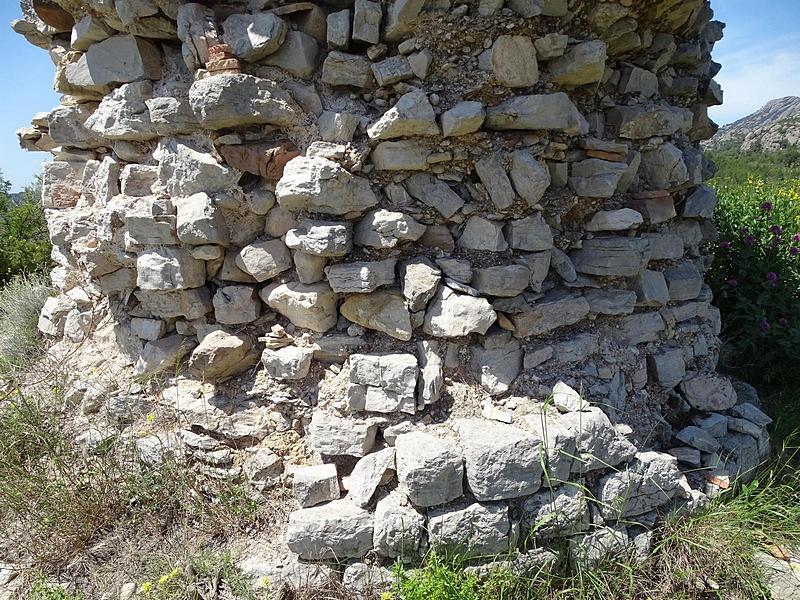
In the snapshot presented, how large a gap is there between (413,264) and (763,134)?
1950 inches

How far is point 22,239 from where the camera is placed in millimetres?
6559

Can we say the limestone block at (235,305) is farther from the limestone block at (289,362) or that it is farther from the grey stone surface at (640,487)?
the grey stone surface at (640,487)

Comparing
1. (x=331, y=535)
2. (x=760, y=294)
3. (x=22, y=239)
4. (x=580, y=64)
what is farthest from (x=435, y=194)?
(x=22, y=239)

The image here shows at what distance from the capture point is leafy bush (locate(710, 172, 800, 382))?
388cm

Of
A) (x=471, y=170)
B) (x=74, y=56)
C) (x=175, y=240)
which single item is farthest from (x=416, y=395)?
(x=74, y=56)

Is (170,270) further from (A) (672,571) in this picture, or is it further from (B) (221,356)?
(A) (672,571)

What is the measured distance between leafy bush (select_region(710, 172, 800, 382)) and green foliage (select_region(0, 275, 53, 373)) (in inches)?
216

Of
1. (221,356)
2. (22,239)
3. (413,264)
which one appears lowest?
(221,356)

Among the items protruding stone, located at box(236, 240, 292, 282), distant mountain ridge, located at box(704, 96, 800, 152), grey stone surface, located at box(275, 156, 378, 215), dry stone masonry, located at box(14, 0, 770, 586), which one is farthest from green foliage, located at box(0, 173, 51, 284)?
distant mountain ridge, located at box(704, 96, 800, 152)

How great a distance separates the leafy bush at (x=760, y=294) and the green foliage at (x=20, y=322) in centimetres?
550

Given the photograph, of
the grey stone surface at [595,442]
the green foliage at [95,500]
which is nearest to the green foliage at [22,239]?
the green foliage at [95,500]

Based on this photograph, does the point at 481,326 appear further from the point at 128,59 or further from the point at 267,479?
the point at 128,59

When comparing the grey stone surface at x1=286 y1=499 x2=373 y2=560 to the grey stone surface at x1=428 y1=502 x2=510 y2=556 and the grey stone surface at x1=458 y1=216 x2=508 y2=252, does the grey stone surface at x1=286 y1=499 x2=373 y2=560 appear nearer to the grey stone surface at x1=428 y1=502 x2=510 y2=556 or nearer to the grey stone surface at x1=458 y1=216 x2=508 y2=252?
the grey stone surface at x1=428 y1=502 x2=510 y2=556

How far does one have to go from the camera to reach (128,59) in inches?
122
